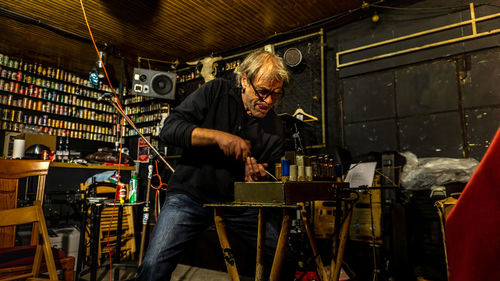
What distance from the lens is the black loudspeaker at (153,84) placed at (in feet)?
20.4

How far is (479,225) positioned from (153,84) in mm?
6547

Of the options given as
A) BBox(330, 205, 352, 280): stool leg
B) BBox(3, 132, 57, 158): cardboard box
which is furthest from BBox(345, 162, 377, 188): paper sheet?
BBox(3, 132, 57, 158): cardboard box

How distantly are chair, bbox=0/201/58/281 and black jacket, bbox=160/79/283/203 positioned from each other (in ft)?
3.22

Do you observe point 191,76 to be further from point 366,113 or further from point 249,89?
point 249,89

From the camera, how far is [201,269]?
366 centimetres

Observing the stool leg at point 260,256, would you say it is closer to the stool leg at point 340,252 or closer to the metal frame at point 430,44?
the stool leg at point 340,252

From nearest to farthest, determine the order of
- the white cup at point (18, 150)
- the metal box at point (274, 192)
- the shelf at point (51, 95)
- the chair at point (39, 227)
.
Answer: the metal box at point (274, 192), the chair at point (39, 227), the white cup at point (18, 150), the shelf at point (51, 95)

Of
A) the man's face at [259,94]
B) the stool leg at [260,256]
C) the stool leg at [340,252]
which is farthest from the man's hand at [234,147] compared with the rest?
the stool leg at [340,252]

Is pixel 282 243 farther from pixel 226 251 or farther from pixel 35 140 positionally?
pixel 35 140

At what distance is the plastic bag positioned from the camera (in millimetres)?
2955

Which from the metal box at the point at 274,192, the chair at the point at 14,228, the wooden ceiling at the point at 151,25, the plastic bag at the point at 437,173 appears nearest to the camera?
the metal box at the point at 274,192

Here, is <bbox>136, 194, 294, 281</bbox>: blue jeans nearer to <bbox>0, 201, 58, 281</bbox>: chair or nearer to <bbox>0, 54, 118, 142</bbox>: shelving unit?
<bbox>0, 201, 58, 281</bbox>: chair

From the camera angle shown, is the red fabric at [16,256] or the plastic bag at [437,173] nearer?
the red fabric at [16,256]

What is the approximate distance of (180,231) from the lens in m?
1.49
